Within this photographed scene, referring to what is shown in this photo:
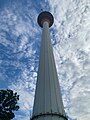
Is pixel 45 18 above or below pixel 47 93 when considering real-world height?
above

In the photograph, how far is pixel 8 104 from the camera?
121 feet

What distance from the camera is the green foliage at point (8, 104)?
3497 centimetres

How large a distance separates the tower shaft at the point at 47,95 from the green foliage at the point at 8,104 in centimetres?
452

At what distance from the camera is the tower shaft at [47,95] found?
106 feet

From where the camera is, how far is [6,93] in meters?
37.4

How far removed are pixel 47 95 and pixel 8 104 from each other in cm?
785

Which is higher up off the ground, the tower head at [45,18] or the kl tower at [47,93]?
the tower head at [45,18]

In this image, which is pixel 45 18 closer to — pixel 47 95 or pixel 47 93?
pixel 47 93

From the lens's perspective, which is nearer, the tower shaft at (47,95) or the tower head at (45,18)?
the tower shaft at (47,95)

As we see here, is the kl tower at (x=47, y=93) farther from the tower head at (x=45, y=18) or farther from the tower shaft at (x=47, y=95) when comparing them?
the tower head at (x=45, y=18)

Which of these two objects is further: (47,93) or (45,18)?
(45,18)

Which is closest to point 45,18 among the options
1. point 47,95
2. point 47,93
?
point 47,93

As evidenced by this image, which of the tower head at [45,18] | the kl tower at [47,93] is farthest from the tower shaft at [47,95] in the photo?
the tower head at [45,18]

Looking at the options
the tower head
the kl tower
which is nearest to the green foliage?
the kl tower
